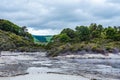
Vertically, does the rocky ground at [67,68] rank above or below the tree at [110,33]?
below

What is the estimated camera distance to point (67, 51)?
114 m

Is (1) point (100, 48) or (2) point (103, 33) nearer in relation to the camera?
(1) point (100, 48)

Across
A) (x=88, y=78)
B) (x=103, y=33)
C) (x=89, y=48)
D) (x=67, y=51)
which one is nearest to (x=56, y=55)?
(x=67, y=51)

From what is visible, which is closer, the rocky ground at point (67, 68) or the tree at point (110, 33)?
the rocky ground at point (67, 68)

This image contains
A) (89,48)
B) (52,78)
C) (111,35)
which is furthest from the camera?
(111,35)

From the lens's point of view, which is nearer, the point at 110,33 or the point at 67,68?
the point at 67,68

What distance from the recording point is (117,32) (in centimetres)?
18612

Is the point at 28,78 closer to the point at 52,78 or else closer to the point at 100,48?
the point at 52,78

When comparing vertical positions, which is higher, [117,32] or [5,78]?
[117,32]

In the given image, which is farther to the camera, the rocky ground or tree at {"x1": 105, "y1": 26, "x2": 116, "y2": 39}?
tree at {"x1": 105, "y1": 26, "x2": 116, "y2": 39}

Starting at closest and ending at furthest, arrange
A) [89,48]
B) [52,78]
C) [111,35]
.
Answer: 1. [52,78]
2. [89,48]
3. [111,35]

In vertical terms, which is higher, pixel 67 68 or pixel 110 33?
pixel 110 33

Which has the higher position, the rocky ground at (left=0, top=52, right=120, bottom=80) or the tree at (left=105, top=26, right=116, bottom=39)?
the tree at (left=105, top=26, right=116, bottom=39)

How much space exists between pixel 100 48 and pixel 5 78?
71.7 metres
